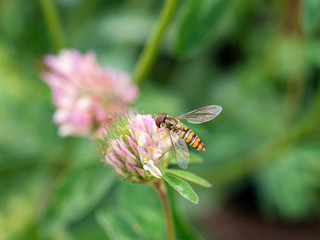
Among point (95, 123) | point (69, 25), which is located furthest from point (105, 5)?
point (95, 123)

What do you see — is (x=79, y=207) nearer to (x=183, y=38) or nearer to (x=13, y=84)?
(x=183, y=38)

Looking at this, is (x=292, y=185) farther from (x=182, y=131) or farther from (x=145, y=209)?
(x=182, y=131)

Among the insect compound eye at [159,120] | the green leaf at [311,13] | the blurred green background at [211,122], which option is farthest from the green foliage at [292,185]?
the insect compound eye at [159,120]

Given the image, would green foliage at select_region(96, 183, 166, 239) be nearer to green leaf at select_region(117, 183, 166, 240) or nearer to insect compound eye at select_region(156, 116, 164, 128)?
green leaf at select_region(117, 183, 166, 240)

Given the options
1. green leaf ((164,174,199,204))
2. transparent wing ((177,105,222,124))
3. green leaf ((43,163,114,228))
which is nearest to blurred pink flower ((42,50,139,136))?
green leaf ((43,163,114,228))

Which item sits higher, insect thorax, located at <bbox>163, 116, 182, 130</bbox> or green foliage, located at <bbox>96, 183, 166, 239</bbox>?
insect thorax, located at <bbox>163, 116, 182, 130</bbox>

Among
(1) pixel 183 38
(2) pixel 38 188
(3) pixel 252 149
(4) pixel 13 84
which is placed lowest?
(3) pixel 252 149

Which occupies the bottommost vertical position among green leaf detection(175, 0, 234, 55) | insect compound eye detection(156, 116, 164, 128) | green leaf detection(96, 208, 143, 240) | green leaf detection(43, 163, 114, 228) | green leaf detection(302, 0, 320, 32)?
green leaf detection(96, 208, 143, 240)

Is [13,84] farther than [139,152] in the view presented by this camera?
Yes
